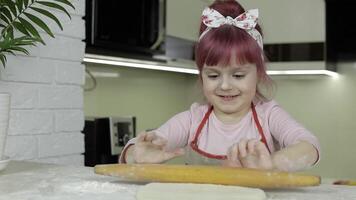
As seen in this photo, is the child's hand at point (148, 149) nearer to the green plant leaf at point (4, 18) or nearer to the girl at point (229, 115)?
the girl at point (229, 115)

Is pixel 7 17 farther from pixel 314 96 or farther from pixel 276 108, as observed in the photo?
pixel 314 96

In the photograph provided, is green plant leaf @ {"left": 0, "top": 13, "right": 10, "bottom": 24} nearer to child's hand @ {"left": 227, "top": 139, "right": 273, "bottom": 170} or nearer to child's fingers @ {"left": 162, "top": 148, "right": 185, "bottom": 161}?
child's fingers @ {"left": 162, "top": 148, "right": 185, "bottom": 161}

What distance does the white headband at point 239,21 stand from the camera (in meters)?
1.11

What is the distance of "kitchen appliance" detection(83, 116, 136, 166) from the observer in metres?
1.91

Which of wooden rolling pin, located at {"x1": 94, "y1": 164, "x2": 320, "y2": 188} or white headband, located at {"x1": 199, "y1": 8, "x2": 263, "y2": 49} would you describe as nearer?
wooden rolling pin, located at {"x1": 94, "y1": 164, "x2": 320, "y2": 188}

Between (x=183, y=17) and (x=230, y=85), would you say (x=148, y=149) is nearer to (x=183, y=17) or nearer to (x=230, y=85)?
(x=230, y=85)

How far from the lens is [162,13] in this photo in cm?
233

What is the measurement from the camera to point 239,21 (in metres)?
1.11

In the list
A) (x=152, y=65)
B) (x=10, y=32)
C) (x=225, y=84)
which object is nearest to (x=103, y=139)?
(x=152, y=65)

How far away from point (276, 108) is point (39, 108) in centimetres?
67

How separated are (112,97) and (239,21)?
145 centimetres

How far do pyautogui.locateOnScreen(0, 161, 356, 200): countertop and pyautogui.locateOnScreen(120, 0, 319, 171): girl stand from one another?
0.11 meters

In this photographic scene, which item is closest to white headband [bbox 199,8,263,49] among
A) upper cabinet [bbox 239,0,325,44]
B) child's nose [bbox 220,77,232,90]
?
child's nose [bbox 220,77,232,90]

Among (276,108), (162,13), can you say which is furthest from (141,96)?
(276,108)
